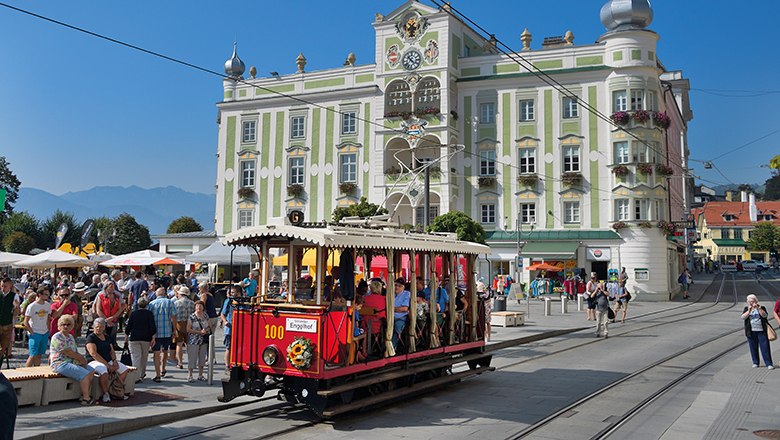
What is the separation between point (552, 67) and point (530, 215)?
10286mm

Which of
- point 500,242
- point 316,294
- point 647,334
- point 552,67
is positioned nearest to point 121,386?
point 316,294

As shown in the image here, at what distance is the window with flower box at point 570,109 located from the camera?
155 ft

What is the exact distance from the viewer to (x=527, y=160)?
48.6 meters

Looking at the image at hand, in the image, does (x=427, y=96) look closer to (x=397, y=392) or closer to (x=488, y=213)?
(x=488, y=213)

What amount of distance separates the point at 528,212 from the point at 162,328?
38.0 m

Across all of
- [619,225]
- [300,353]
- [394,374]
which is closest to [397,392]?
[394,374]

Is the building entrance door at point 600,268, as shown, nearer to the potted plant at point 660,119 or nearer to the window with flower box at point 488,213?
the window with flower box at point 488,213

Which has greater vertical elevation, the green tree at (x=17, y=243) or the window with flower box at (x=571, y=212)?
the window with flower box at (x=571, y=212)

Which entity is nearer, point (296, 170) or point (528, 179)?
point (528, 179)

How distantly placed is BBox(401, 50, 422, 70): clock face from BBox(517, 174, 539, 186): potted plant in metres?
11.0

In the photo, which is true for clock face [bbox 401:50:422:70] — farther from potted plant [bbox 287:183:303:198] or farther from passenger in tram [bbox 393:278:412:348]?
passenger in tram [bbox 393:278:412:348]

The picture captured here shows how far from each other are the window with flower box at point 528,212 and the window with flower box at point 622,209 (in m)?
5.53

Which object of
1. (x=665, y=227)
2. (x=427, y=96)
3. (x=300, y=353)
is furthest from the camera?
(x=427, y=96)

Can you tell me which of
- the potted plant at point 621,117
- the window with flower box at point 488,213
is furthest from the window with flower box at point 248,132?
the potted plant at point 621,117
